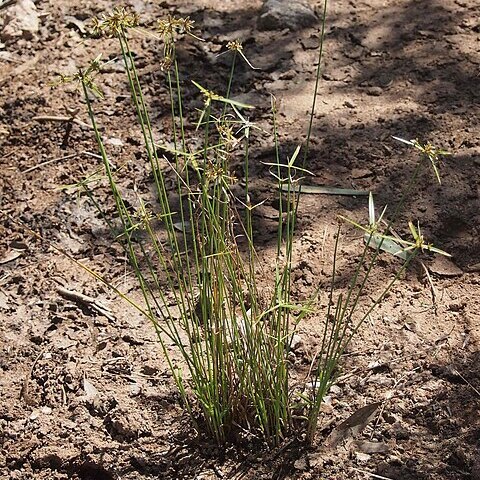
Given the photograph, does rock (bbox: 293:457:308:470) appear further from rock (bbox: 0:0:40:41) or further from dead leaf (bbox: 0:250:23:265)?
rock (bbox: 0:0:40:41)

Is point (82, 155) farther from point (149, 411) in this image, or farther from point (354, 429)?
point (354, 429)

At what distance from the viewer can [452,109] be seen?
13.4ft

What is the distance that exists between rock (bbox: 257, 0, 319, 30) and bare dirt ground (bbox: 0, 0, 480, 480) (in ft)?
0.18

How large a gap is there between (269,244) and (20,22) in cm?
216

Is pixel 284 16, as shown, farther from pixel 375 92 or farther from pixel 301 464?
pixel 301 464

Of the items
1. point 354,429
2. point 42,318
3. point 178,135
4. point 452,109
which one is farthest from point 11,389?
point 452,109

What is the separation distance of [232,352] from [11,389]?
0.87 metres

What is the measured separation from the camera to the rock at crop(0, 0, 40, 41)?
4766 mm

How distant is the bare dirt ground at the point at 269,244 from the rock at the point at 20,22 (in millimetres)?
43

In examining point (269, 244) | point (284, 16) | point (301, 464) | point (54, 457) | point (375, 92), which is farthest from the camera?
point (284, 16)

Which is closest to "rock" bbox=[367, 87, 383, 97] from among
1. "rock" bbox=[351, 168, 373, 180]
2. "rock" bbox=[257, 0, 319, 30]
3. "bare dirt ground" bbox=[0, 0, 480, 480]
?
"bare dirt ground" bbox=[0, 0, 480, 480]

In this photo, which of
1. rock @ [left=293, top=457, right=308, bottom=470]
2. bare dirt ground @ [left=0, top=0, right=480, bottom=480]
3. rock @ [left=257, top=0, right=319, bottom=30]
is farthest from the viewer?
rock @ [left=257, top=0, right=319, bottom=30]

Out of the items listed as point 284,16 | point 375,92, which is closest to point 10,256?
point 375,92

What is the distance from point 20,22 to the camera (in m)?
4.80
